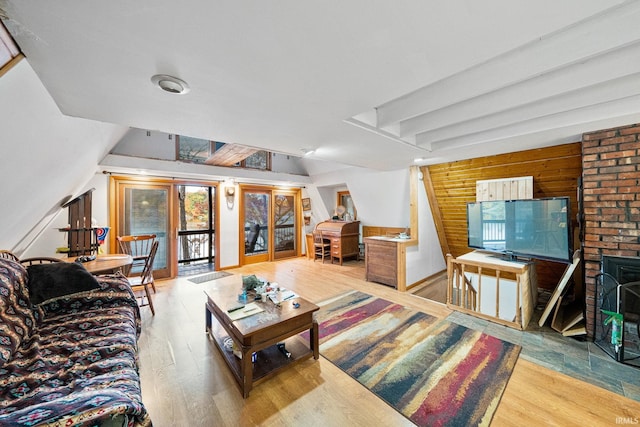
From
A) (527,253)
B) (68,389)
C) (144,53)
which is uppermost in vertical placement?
(144,53)

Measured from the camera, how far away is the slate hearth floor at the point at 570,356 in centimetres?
178

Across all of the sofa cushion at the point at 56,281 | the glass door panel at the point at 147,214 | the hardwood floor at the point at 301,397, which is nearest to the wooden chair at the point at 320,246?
the glass door panel at the point at 147,214

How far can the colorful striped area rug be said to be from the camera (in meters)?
1.59

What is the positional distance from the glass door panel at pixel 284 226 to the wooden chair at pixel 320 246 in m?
0.79

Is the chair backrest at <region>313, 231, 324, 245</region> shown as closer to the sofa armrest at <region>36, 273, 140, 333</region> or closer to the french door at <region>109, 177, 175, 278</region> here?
the french door at <region>109, 177, 175, 278</region>

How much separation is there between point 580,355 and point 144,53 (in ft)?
12.8

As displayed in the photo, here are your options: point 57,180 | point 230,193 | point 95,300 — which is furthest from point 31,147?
point 230,193

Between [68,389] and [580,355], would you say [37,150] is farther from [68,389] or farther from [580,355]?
[580,355]

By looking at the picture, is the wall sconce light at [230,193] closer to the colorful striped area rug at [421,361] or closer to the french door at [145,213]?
the french door at [145,213]

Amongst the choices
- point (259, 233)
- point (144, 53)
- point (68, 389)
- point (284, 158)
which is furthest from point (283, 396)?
point (284, 158)

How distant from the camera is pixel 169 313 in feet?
9.96

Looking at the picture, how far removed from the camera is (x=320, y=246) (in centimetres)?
601

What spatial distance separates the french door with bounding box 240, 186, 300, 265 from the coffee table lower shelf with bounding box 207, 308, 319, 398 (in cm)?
357

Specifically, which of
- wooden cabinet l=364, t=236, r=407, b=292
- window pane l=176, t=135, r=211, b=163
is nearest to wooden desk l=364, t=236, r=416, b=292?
wooden cabinet l=364, t=236, r=407, b=292
